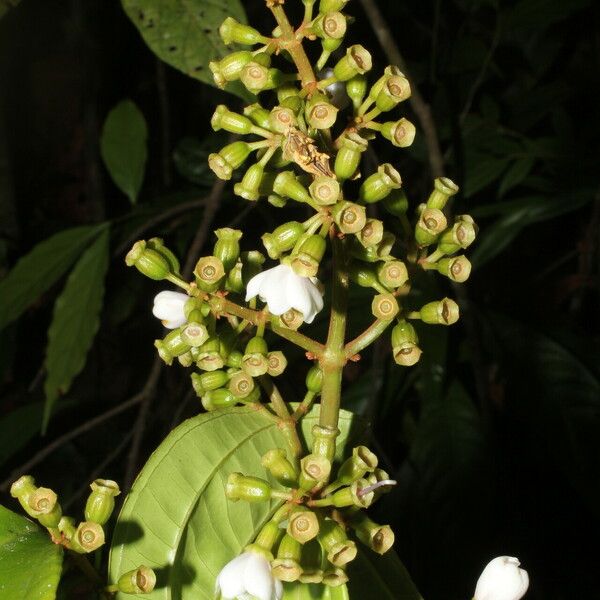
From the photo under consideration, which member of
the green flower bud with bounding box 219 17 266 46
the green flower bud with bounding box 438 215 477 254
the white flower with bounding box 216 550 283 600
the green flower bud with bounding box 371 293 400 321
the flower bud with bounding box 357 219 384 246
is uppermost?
the green flower bud with bounding box 219 17 266 46

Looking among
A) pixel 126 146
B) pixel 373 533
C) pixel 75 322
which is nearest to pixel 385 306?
pixel 373 533

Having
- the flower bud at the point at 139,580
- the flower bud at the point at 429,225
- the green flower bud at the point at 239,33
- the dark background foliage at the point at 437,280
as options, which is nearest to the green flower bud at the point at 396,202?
the flower bud at the point at 429,225

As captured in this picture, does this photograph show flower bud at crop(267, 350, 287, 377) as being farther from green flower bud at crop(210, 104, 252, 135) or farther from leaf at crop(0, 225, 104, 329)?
leaf at crop(0, 225, 104, 329)

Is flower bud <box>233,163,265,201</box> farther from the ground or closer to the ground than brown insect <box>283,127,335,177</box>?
closer to the ground

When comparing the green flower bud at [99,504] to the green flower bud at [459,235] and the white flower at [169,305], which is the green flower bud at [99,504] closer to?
the white flower at [169,305]

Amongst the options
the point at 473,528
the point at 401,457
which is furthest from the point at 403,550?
the point at 401,457

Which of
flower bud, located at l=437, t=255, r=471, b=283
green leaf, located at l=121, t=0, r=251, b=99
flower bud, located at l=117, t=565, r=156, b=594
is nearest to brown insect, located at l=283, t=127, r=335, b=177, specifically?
flower bud, located at l=437, t=255, r=471, b=283

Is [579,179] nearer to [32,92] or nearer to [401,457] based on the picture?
[401,457]
